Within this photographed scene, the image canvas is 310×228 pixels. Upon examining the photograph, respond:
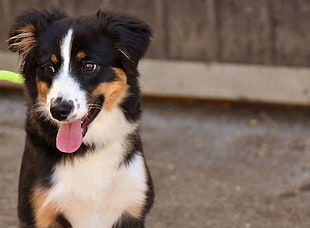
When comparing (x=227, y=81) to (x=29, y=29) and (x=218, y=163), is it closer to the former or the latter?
(x=218, y=163)

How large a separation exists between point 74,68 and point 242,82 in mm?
3279

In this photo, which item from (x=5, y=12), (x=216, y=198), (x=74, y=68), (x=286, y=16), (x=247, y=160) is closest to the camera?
(x=74, y=68)

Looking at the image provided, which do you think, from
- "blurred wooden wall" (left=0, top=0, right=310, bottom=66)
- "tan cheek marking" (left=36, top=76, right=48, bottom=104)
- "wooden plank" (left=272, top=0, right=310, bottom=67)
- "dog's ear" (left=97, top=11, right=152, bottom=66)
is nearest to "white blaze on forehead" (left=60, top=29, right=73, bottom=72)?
"tan cheek marking" (left=36, top=76, right=48, bottom=104)

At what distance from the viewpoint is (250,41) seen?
241 inches

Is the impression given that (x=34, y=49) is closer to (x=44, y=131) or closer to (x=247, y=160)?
(x=44, y=131)

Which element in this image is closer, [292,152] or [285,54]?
[292,152]

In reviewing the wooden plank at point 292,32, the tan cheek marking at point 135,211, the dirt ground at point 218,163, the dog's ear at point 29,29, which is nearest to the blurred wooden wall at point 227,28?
the wooden plank at point 292,32

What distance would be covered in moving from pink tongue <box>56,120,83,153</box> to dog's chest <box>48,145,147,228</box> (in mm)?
131

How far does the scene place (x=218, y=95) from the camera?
6.25 metres

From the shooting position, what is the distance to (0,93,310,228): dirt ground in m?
4.46

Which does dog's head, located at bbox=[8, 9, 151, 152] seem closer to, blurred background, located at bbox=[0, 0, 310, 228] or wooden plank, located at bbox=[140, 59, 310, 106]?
blurred background, located at bbox=[0, 0, 310, 228]

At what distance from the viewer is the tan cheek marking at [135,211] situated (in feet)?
11.0

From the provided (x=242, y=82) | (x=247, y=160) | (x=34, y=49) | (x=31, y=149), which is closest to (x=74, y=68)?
(x=34, y=49)

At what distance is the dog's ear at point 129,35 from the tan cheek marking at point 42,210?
2.69ft
